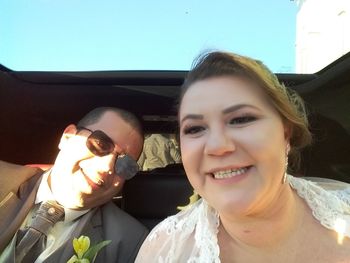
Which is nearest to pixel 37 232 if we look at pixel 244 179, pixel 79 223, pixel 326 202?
pixel 79 223

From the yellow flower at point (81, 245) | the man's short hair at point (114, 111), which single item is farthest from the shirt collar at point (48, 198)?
the yellow flower at point (81, 245)

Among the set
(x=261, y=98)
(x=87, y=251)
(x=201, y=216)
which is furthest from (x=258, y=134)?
(x=87, y=251)

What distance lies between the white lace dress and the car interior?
63cm

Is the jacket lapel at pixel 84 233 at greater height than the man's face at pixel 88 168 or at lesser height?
lesser

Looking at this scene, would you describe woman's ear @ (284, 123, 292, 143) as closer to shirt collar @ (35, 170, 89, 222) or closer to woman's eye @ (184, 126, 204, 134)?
woman's eye @ (184, 126, 204, 134)

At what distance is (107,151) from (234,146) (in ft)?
3.44

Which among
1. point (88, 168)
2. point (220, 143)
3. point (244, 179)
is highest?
point (220, 143)

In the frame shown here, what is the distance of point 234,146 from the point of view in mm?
1260

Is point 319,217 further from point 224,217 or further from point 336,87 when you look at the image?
point 336,87

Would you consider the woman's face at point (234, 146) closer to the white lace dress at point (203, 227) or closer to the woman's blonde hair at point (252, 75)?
the woman's blonde hair at point (252, 75)

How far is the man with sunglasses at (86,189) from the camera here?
2.04 m

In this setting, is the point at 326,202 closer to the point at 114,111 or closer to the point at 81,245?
the point at 81,245

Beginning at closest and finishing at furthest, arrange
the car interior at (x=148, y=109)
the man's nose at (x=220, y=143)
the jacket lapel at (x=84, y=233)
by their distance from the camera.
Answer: the man's nose at (x=220, y=143) → the jacket lapel at (x=84, y=233) → the car interior at (x=148, y=109)

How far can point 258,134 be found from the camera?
1.28 metres
